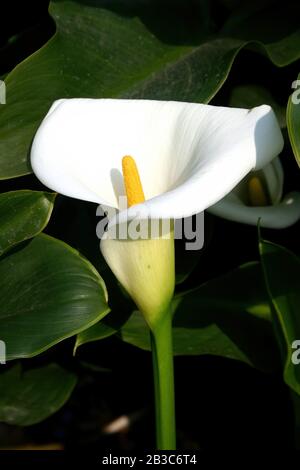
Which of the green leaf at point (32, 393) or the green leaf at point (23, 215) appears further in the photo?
the green leaf at point (32, 393)

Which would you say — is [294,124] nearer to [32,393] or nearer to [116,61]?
[116,61]

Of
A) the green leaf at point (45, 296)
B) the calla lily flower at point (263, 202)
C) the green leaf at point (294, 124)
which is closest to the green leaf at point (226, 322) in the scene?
the calla lily flower at point (263, 202)

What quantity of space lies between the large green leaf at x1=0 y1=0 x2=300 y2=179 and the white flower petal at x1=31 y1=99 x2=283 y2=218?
0.09 metres

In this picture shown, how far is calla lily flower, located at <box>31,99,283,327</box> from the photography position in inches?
31.8

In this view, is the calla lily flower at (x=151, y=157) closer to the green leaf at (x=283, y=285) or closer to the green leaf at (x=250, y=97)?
the green leaf at (x=283, y=285)

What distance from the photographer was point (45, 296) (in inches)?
39.1

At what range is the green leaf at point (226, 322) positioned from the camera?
119 cm

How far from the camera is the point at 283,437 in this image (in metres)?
1.35

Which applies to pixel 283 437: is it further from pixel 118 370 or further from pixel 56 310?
pixel 56 310

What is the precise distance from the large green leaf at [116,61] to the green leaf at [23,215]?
38 mm

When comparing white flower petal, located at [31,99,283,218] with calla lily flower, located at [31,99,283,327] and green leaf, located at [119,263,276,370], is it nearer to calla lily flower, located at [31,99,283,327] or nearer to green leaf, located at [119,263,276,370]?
calla lily flower, located at [31,99,283,327]

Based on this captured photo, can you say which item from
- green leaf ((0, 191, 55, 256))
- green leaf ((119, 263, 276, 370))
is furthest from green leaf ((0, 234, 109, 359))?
green leaf ((119, 263, 276, 370))
